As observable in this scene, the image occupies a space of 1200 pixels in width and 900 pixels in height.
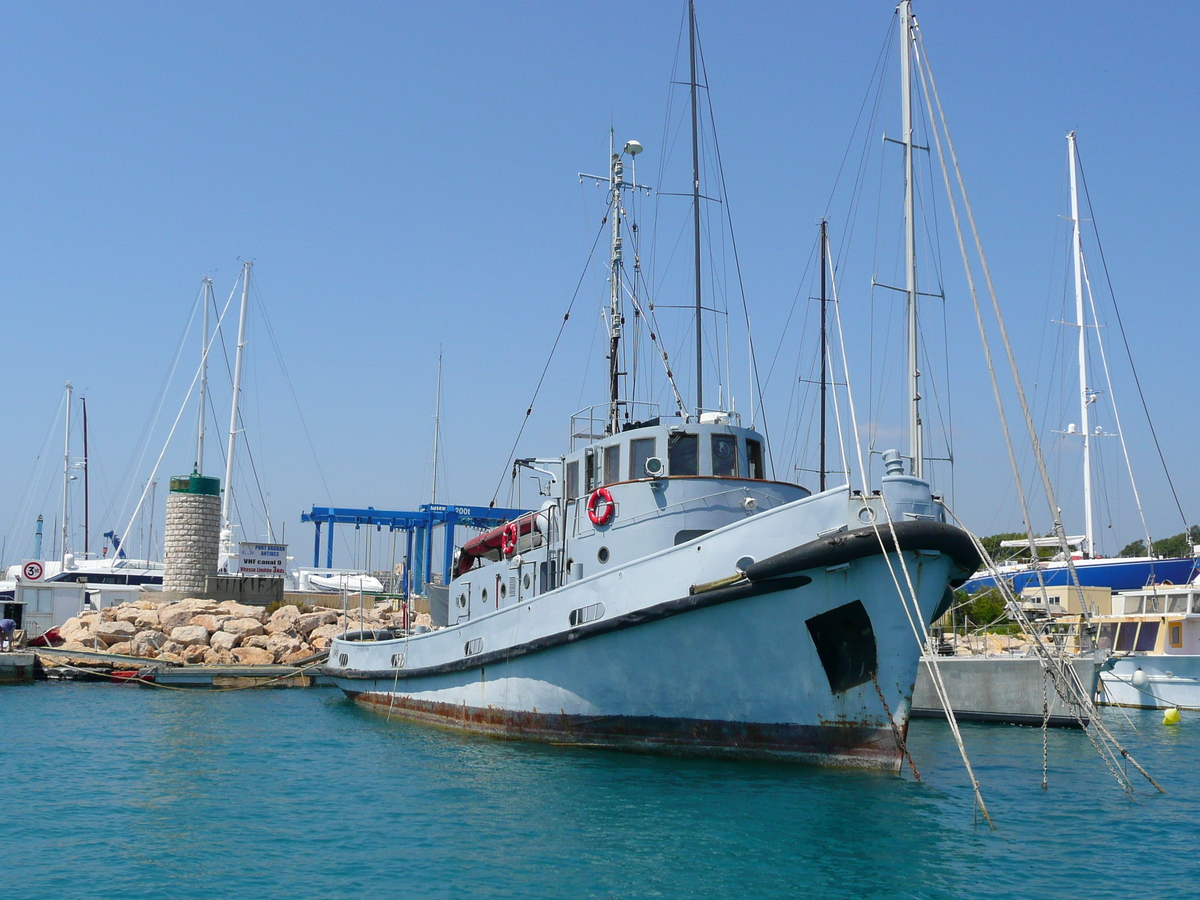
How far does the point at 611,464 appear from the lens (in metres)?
16.0

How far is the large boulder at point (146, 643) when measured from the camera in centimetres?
2867

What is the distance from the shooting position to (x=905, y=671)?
504 inches

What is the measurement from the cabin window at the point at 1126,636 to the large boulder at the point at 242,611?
25083mm

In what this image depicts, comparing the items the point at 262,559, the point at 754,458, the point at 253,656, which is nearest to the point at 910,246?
the point at 754,458

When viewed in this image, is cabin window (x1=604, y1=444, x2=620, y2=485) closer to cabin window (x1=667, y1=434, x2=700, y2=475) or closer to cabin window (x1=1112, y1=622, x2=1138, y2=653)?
cabin window (x1=667, y1=434, x2=700, y2=475)

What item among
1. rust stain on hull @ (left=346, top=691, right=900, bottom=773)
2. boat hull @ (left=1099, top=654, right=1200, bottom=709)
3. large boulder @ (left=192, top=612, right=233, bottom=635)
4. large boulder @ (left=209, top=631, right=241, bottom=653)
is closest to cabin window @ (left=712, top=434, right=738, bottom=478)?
rust stain on hull @ (left=346, top=691, right=900, bottom=773)

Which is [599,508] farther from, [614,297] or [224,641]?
[224,641]

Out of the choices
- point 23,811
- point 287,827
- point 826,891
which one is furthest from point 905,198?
point 23,811

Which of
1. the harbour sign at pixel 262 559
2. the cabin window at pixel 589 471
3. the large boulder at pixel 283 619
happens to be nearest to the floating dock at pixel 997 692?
the cabin window at pixel 589 471

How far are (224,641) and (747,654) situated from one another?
70.3ft

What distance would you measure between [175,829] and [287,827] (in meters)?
1.19

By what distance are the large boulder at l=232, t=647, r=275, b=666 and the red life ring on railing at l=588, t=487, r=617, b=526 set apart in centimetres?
1721

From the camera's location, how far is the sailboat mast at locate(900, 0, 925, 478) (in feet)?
51.0

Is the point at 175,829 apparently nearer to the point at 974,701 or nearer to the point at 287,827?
the point at 287,827
